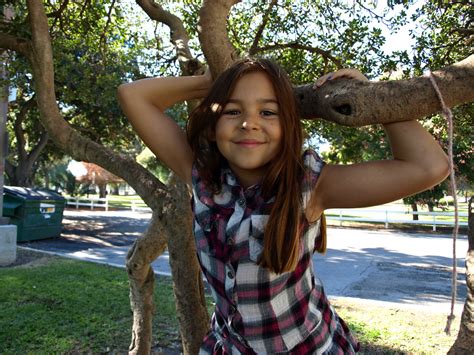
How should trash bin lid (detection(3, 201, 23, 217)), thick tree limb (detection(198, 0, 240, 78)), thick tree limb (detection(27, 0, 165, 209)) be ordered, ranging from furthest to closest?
trash bin lid (detection(3, 201, 23, 217)), thick tree limb (detection(27, 0, 165, 209)), thick tree limb (detection(198, 0, 240, 78))

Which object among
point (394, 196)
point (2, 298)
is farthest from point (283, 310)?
point (2, 298)

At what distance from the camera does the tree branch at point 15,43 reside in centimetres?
334

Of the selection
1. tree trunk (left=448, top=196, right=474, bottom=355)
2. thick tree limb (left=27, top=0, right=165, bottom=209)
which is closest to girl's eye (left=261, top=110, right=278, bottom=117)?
thick tree limb (left=27, top=0, right=165, bottom=209)

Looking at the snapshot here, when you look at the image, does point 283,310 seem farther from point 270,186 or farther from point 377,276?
point 377,276

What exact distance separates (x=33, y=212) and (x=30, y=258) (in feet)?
9.55

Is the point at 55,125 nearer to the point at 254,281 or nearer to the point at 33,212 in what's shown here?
the point at 254,281

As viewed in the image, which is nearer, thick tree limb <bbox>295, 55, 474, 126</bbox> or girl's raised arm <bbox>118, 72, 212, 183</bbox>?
thick tree limb <bbox>295, 55, 474, 126</bbox>

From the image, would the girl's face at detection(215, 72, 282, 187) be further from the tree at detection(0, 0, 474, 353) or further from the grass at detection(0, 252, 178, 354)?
the grass at detection(0, 252, 178, 354)

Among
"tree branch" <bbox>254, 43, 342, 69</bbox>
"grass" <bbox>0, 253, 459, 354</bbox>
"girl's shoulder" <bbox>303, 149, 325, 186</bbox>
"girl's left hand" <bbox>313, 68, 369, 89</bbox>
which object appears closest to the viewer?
"girl's shoulder" <bbox>303, 149, 325, 186</bbox>

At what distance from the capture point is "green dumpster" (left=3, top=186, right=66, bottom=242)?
1125cm

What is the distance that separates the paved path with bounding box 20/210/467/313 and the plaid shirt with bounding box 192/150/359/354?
5130 mm

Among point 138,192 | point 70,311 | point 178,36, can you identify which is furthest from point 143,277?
point 70,311

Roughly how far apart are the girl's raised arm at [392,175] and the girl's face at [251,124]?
21cm

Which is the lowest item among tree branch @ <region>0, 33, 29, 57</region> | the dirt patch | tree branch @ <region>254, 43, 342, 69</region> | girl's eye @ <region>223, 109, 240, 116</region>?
the dirt patch
